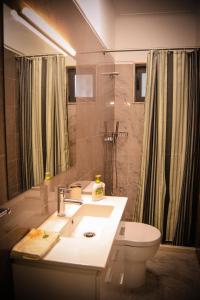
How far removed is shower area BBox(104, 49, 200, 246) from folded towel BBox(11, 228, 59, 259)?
5.82 ft

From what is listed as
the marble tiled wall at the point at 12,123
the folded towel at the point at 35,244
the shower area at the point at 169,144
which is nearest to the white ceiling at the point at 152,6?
the shower area at the point at 169,144

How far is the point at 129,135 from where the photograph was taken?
10.9 ft

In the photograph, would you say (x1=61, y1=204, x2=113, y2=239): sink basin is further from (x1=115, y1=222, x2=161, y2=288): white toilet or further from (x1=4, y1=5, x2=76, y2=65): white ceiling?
(x1=4, y1=5, x2=76, y2=65): white ceiling

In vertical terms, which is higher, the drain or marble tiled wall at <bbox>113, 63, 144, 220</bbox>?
marble tiled wall at <bbox>113, 63, 144, 220</bbox>

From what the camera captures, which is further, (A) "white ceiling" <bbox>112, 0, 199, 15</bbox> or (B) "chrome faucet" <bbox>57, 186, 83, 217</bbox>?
(A) "white ceiling" <bbox>112, 0, 199, 15</bbox>

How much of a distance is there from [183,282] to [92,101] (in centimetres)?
184

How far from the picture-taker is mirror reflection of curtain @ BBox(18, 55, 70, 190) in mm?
1309

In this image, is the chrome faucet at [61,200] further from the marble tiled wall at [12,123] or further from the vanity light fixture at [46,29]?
the vanity light fixture at [46,29]

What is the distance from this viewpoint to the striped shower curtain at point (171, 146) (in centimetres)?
282

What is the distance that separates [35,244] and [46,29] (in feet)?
3.78

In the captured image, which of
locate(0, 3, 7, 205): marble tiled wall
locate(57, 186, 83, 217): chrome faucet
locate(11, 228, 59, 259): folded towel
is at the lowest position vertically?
locate(11, 228, 59, 259): folded towel

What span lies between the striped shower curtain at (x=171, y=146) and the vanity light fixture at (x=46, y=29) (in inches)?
49.3

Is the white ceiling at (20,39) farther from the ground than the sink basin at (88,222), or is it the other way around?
the white ceiling at (20,39)

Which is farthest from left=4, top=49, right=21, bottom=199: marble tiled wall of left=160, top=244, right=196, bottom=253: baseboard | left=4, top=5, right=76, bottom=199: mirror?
left=160, top=244, right=196, bottom=253: baseboard
